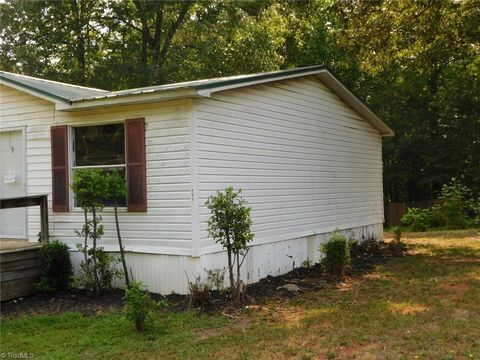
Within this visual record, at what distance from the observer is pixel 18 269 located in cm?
806

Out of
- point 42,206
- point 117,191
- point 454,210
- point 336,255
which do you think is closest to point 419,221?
point 454,210

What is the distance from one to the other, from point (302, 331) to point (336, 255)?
3.41 metres

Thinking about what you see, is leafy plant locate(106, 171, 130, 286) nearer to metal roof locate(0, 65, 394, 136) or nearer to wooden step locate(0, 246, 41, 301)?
metal roof locate(0, 65, 394, 136)

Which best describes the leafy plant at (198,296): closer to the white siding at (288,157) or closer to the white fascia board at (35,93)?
the white siding at (288,157)

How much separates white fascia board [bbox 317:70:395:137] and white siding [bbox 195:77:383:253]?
0.42ft

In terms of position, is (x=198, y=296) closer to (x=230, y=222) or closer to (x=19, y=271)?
(x=230, y=222)

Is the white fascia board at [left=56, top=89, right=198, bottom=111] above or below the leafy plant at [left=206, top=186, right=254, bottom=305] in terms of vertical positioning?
above

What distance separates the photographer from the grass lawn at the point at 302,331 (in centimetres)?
529

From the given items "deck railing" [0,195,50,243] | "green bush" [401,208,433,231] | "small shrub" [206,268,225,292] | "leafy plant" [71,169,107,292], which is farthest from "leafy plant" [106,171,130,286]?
"green bush" [401,208,433,231]

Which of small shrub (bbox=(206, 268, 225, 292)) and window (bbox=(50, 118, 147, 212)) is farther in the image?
window (bbox=(50, 118, 147, 212))

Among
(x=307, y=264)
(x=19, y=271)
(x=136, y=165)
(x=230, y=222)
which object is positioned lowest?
(x=307, y=264)

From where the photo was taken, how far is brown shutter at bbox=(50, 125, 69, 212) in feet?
28.6

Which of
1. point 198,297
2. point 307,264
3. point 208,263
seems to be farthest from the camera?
point 307,264

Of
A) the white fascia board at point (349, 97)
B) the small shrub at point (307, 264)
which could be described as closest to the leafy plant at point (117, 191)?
the small shrub at point (307, 264)
